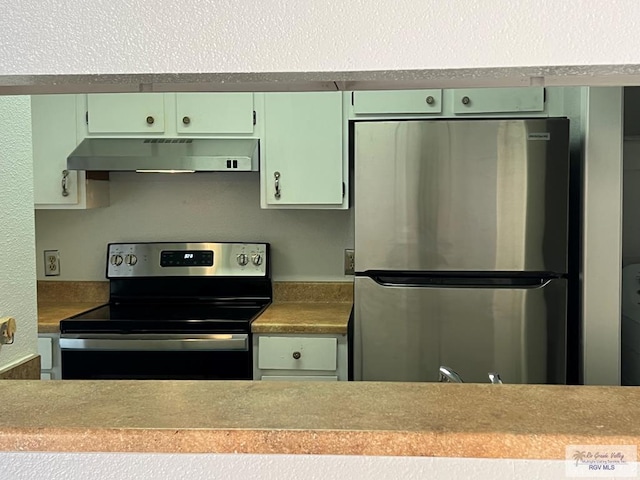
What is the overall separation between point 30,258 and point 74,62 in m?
0.77

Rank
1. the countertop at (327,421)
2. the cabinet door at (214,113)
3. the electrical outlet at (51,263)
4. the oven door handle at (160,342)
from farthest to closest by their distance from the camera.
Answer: the electrical outlet at (51,263)
the cabinet door at (214,113)
the oven door handle at (160,342)
the countertop at (327,421)

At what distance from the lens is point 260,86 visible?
0.94m

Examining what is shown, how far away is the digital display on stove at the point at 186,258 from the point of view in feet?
10.2

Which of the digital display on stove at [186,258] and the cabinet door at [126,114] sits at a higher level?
the cabinet door at [126,114]

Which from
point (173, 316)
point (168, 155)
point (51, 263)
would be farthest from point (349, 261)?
point (51, 263)

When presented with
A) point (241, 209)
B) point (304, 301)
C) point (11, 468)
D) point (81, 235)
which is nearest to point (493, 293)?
point (304, 301)

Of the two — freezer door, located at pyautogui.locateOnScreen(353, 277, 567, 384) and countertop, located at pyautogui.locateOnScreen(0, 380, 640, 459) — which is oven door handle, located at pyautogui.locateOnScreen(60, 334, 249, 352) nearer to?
freezer door, located at pyautogui.locateOnScreen(353, 277, 567, 384)

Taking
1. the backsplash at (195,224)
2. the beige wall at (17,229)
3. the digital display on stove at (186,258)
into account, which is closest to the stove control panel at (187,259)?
the digital display on stove at (186,258)

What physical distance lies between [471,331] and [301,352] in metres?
0.69

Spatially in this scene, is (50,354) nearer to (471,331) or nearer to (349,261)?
(349,261)

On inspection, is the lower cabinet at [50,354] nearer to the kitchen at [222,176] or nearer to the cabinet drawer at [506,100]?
the kitchen at [222,176]

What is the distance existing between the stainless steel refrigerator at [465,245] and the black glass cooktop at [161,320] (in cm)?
57

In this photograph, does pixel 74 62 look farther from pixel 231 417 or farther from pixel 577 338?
pixel 577 338

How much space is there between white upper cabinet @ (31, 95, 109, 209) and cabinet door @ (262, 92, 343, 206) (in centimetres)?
91
